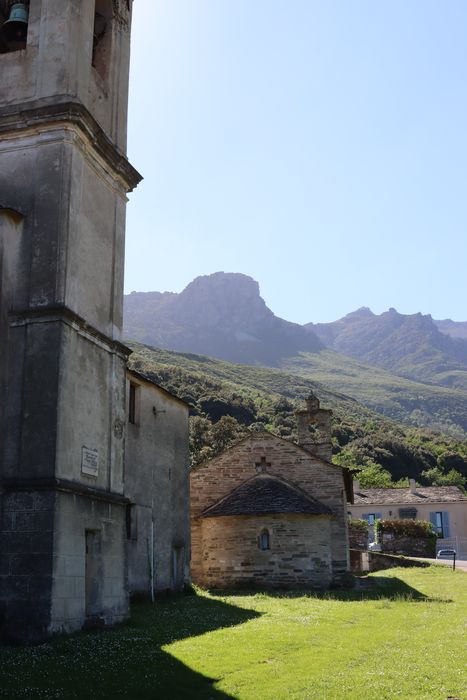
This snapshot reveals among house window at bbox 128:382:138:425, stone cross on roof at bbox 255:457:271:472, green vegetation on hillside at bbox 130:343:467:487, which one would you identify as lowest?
stone cross on roof at bbox 255:457:271:472

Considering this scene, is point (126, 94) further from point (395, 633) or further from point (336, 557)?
point (336, 557)

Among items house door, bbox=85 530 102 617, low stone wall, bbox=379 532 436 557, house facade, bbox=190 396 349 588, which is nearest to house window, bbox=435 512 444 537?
low stone wall, bbox=379 532 436 557

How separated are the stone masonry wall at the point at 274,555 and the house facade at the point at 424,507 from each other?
86.0ft

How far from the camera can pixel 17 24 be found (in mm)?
14703

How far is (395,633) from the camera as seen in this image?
1312 cm

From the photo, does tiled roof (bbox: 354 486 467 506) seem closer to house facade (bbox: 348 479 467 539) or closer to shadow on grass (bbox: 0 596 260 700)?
house facade (bbox: 348 479 467 539)

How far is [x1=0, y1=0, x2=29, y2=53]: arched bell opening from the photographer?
14672 millimetres

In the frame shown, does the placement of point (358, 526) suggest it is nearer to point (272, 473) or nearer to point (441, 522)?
point (441, 522)

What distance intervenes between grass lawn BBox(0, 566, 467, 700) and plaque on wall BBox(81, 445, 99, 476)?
2.78 m

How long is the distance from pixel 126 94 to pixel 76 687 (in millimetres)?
12845

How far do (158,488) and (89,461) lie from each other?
768 cm

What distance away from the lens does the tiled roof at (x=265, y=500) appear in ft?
82.8

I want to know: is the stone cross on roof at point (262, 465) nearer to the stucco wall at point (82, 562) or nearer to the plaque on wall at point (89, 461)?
the stucco wall at point (82, 562)

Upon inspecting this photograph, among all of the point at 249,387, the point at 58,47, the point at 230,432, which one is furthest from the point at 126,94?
the point at 249,387
